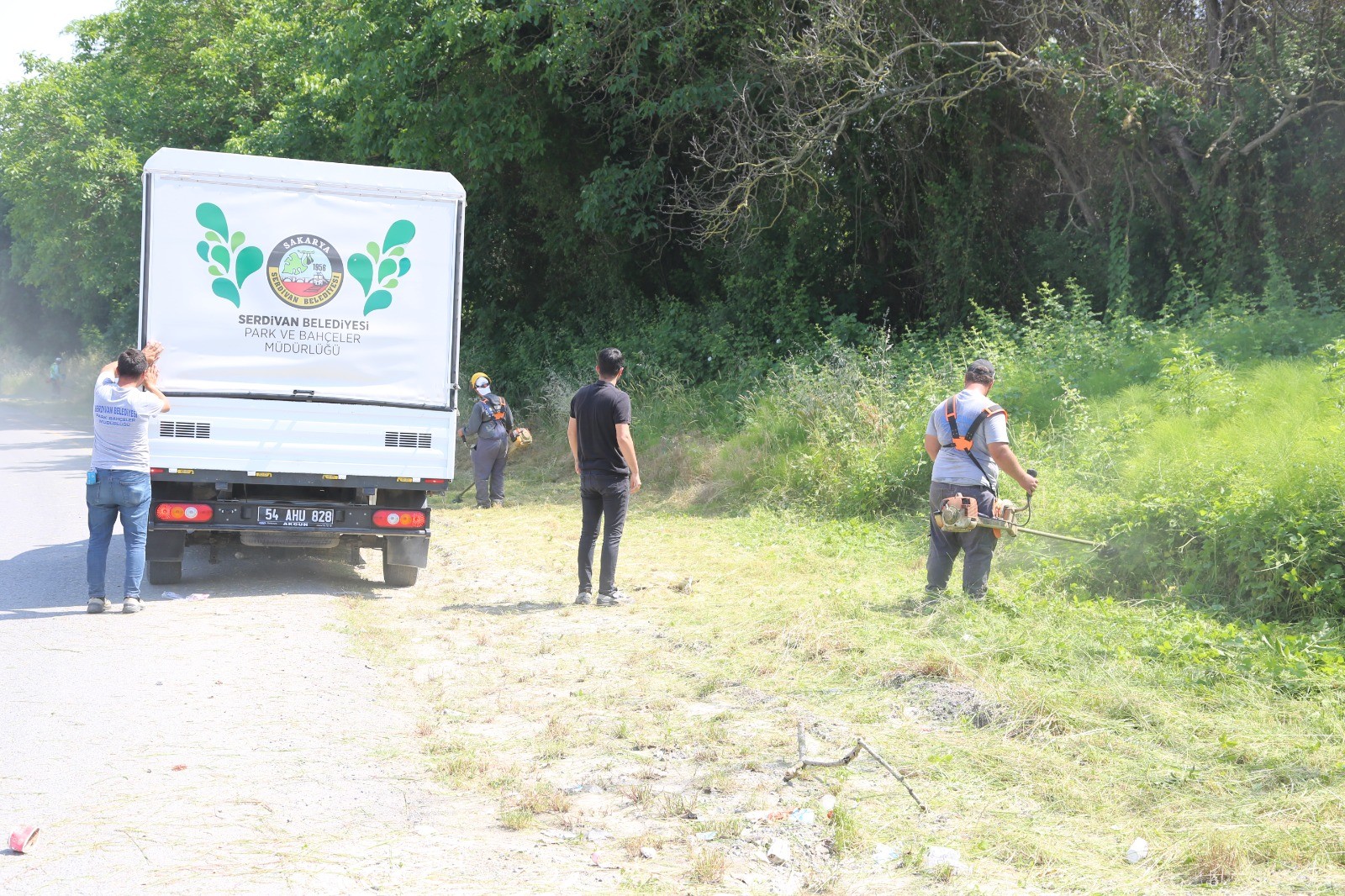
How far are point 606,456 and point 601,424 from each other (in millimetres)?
251

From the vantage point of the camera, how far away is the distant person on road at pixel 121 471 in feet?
27.2

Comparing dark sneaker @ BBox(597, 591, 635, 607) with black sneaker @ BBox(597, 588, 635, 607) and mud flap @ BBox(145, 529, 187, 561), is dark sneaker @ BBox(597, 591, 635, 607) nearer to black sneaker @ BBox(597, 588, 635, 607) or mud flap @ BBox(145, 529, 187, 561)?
black sneaker @ BBox(597, 588, 635, 607)

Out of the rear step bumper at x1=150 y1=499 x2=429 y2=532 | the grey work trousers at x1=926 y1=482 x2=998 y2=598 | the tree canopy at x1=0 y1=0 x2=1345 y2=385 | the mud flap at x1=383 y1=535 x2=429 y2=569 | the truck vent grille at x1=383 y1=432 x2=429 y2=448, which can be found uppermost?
the tree canopy at x1=0 y1=0 x2=1345 y2=385

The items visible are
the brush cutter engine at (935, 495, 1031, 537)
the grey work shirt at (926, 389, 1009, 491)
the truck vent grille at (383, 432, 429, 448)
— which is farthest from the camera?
the truck vent grille at (383, 432, 429, 448)

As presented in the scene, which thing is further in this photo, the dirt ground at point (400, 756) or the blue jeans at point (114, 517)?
the blue jeans at point (114, 517)

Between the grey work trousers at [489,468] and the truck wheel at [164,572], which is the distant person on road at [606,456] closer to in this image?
the truck wheel at [164,572]

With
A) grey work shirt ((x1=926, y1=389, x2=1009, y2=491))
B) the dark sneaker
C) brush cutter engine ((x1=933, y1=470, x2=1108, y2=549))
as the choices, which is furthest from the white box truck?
brush cutter engine ((x1=933, y1=470, x2=1108, y2=549))

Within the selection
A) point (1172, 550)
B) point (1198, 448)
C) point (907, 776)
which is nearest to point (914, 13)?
point (1198, 448)

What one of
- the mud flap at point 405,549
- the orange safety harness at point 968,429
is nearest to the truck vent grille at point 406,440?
the mud flap at point 405,549

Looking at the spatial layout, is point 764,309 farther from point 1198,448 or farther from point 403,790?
point 403,790

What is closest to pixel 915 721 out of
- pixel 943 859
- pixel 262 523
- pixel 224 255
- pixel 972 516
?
pixel 943 859

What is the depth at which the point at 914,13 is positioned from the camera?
51.2 feet

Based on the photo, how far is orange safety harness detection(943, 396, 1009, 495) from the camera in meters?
7.80

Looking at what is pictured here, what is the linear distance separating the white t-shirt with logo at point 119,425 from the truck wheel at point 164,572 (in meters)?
1.27
